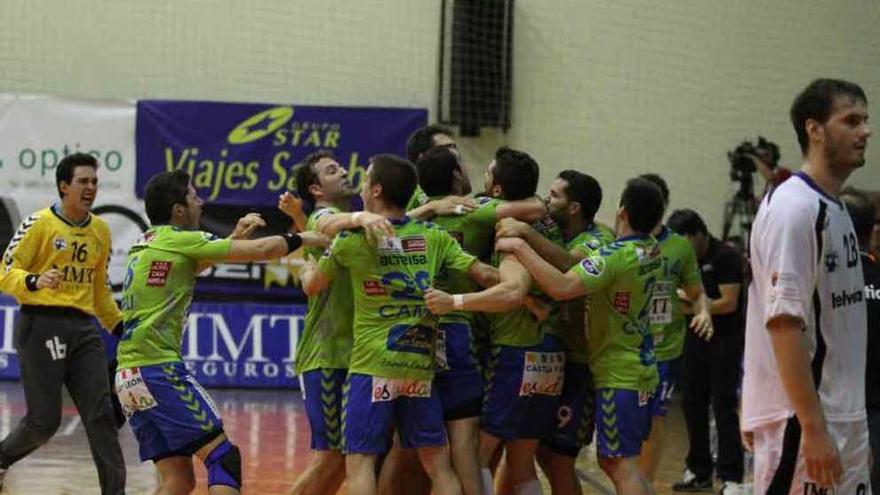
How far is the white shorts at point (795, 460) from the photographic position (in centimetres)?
476

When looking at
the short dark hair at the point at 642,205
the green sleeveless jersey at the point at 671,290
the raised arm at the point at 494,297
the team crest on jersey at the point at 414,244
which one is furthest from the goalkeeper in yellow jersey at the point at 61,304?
the green sleeveless jersey at the point at 671,290

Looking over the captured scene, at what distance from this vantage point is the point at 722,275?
11.0 m

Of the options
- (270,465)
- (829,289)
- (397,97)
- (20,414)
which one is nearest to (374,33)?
(397,97)

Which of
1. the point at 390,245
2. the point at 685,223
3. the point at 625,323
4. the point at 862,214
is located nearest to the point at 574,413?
the point at 625,323

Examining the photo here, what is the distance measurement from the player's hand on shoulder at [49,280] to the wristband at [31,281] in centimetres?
5

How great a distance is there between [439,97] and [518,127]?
3.21ft

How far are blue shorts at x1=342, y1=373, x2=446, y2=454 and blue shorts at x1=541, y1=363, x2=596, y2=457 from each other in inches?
39.2

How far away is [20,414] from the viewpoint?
14055 millimetres

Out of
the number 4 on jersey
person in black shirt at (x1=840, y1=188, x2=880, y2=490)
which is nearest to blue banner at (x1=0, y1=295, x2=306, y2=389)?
the number 4 on jersey

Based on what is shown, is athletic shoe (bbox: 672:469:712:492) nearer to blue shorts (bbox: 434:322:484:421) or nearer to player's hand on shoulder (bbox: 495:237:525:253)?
blue shorts (bbox: 434:322:484:421)

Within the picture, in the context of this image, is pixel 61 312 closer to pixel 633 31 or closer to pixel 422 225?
pixel 422 225

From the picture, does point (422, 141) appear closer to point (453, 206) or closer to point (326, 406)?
point (453, 206)

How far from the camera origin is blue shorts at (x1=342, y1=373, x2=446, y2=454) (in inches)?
280

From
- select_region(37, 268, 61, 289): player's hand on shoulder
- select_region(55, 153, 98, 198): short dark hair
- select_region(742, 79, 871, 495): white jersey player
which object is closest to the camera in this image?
select_region(742, 79, 871, 495): white jersey player
